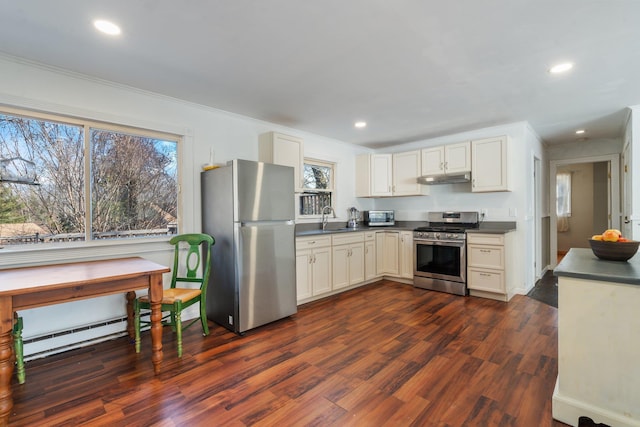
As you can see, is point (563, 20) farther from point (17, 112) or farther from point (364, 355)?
point (17, 112)

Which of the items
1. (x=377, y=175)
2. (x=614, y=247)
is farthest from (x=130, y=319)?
(x=377, y=175)

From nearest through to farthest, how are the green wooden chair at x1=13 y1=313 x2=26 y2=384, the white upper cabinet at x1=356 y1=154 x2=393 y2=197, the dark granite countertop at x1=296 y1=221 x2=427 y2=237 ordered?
the green wooden chair at x1=13 y1=313 x2=26 y2=384, the dark granite countertop at x1=296 y1=221 x2=427 y2=237, the white upper cabinet at x1=356 y1=154 x2=393 y2=197

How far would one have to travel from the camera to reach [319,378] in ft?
6.87

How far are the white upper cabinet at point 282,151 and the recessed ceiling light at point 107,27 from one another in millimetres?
1911

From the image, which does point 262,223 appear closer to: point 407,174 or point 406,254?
point 406,254

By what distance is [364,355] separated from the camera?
7.94 ft

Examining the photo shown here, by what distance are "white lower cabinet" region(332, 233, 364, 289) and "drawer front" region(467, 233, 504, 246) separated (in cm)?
149

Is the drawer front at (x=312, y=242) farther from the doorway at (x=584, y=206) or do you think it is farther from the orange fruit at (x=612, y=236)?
the doorway at (x=584, y=206)

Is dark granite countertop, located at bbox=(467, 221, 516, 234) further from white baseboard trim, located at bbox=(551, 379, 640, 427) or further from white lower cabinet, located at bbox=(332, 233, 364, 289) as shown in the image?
white baseboard trim, located at bbox=(551, 379, 640, 427)

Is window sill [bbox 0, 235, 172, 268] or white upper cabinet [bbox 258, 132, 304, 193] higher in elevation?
white upper cabinet [bbox 258, 132, 304, 193]

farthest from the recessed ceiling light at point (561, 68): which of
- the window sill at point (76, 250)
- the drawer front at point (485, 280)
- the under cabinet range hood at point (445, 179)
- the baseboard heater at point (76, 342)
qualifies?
the baseboard heater at point (76, 342)

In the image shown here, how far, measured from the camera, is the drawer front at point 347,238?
13.3 ft

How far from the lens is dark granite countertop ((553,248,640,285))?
58.5 inches

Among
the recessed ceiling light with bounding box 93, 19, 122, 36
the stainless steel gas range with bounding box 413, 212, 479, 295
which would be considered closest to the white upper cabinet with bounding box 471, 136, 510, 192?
the stainless steel gas range with bounding box 413, 212, 479, 295
